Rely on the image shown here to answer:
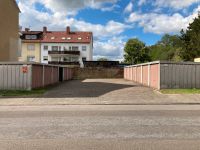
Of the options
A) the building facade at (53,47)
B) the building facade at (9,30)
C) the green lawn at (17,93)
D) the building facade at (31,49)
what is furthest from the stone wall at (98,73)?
the green lawn at (17,93)

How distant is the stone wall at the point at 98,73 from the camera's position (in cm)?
5406

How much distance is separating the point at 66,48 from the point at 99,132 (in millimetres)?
74220

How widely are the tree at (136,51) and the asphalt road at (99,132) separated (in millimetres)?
73233

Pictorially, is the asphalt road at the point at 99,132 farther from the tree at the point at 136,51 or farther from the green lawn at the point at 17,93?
the tree at the point at 136,51

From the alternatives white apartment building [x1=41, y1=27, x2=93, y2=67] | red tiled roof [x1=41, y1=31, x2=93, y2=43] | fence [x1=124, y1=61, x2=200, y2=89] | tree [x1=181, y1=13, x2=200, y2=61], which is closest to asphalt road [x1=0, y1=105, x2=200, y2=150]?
fence [x1=124, y1=61, x2=200, y2=89]

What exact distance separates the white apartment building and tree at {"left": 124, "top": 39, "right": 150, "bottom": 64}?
1073 cm

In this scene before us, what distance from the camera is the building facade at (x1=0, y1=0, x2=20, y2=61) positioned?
2984 centimetres

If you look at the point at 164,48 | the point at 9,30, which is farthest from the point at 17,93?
the point at 164,48

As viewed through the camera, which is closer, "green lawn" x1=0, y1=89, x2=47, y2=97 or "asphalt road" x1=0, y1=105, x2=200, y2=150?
"asphalt road" x1=0, y1=105, x2=200, y2=150

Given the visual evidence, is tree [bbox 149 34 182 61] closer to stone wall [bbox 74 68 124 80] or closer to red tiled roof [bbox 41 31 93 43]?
red tiled roof [bbox 41 31 93 43]

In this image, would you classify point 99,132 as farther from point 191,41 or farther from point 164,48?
point 164,48

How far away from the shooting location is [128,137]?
304 inches

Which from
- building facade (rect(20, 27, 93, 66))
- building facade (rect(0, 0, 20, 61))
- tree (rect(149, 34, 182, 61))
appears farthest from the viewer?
tree (rect(149, 34, 182, 61))

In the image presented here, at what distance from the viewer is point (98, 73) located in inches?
2138
